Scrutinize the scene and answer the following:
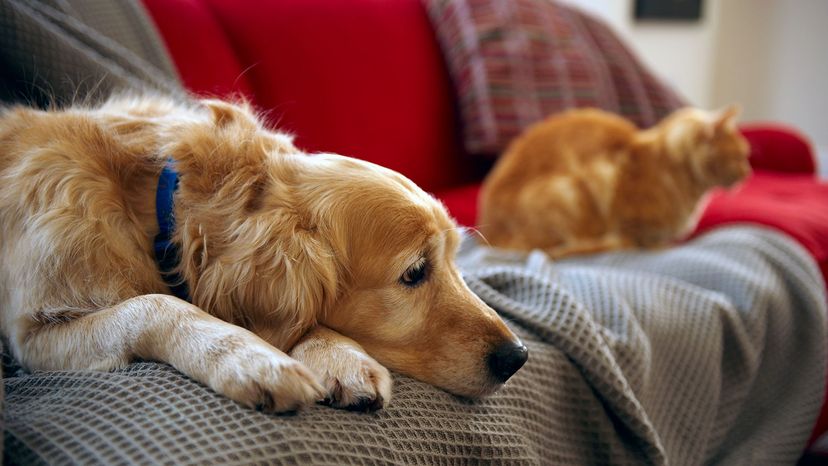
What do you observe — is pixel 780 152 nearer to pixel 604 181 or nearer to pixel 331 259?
pixel 604 181

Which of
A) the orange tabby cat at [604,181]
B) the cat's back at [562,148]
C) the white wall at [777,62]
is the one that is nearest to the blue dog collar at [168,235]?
the orange tabby cat at [604,181]

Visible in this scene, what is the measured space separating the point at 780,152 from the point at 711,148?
3.21ft

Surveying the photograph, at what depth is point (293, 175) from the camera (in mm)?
1049

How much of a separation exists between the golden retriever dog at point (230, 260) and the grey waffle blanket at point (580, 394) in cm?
6

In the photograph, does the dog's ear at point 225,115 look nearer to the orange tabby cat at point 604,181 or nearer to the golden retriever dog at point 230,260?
the golden retriever dog at point 230,260

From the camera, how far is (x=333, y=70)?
248 centimetres

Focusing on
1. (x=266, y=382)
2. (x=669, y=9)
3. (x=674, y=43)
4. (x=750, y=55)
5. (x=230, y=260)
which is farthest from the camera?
(x=750, y=55)

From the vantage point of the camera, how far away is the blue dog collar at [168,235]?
3.31 feet

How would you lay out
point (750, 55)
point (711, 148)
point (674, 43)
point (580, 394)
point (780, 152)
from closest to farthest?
point (580, 394), point (711, 148), point (780, 152), point (674, 43), point (750, 55)

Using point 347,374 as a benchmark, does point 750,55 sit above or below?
below

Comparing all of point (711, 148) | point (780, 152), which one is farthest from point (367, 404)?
point (780, 152)

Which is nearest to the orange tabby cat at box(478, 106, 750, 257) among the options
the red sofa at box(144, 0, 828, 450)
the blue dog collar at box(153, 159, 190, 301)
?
the red sofa at box(144, 0, 828, 450)

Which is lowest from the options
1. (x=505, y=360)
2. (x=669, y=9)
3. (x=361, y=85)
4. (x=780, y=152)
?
(x=780, y=152)

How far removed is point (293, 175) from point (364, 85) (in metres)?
1.59
